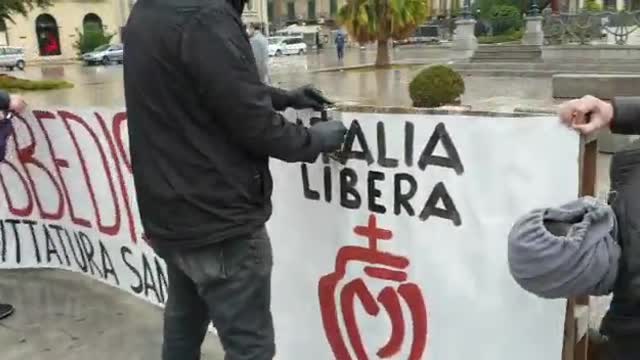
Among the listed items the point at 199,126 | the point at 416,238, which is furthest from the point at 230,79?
the point at 416,238

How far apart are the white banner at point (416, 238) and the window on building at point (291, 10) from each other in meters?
87.7

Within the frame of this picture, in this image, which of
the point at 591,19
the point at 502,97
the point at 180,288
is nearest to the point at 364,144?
the point at 180,288

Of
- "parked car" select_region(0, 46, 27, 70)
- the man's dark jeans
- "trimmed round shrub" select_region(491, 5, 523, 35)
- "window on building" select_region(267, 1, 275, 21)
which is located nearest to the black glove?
the man's dark jeans

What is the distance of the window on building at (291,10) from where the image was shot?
8825 centimetres

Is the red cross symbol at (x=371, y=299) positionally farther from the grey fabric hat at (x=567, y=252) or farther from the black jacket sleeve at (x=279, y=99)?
the grey fabric hat at (x=567, y=252)

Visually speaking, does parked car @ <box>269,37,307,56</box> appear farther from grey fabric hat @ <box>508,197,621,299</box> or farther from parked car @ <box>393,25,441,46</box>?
grey fabric hat @ <box>508,197,621,299</box>

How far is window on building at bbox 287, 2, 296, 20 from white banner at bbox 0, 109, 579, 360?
8769cm

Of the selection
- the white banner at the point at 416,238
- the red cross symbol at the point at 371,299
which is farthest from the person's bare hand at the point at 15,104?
the red cross symbol at the point at 371,299

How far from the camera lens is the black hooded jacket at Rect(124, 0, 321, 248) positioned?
5.71 ft

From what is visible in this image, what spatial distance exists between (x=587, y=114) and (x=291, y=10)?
295 feet

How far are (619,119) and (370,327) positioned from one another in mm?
1162

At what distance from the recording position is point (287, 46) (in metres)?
48.6

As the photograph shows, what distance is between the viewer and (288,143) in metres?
1.86

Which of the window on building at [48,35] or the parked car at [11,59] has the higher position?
the window on building at [48,35]
